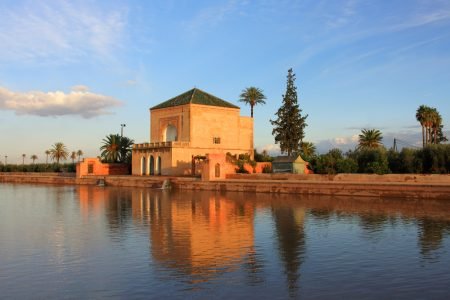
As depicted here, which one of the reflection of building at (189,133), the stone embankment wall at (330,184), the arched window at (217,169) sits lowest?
the stone embankment wall at (330,184)

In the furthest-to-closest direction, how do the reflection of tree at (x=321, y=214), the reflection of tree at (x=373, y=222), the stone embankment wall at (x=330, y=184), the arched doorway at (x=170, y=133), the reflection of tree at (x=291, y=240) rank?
the arched doorway at (x=170, y=133) → the stone embankment wall at (x=330, y=184) → the reflection of tree at (x=321, y=214) → the reflection of tree at (x=373, y=222) → the reflection of tree at (x=291, y=240)

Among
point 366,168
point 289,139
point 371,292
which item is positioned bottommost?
point 371,292

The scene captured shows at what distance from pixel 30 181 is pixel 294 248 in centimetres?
4734

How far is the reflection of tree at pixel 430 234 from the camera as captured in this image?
34.7 ft

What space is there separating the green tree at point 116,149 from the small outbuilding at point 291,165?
22343mm

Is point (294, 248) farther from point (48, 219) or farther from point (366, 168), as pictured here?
point (366, 168)

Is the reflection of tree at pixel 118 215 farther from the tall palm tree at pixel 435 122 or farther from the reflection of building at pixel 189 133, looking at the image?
the tall palm tree at pixel 435 122

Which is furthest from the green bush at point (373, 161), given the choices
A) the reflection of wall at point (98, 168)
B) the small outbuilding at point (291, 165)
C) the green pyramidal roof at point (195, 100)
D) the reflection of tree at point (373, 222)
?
the reflection of wall at point (98, 168)

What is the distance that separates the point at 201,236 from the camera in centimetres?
1248

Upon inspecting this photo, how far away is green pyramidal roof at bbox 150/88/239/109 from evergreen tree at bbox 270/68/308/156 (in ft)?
18.0

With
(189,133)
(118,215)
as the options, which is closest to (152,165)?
(189,133)

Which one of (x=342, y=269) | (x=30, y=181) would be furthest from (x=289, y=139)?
(x=342, y=269)

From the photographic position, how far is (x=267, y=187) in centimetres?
2744

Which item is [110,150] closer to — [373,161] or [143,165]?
[143,165]
